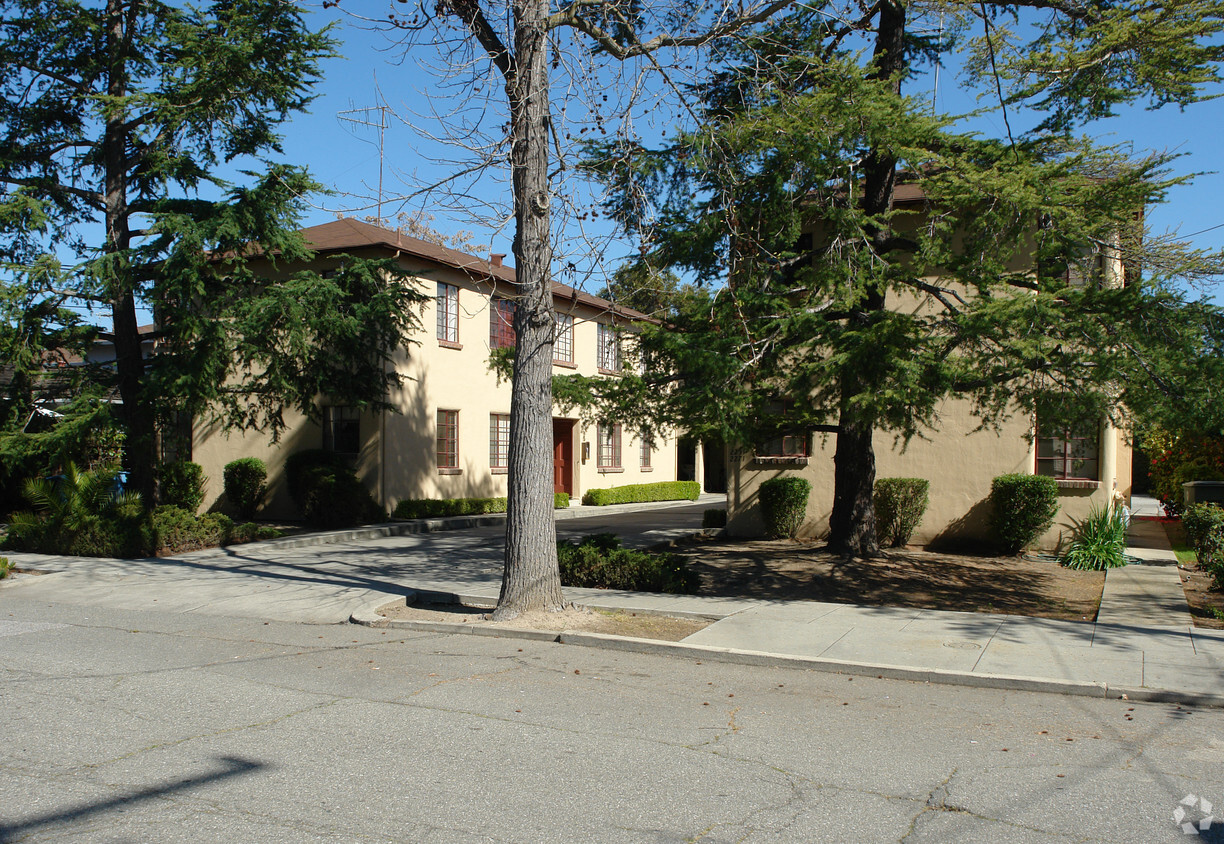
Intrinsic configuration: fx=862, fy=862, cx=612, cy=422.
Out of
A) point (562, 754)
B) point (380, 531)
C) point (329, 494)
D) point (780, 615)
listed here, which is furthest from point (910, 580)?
point (329, 494)

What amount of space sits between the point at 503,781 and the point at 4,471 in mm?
21100

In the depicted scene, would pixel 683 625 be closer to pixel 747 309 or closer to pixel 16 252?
pixel 747 309

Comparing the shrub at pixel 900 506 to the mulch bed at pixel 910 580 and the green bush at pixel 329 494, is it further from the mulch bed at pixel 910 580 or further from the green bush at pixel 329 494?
the green bush at pixel 329 494

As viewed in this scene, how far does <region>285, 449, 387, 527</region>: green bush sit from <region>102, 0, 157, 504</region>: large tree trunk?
10.7 feet

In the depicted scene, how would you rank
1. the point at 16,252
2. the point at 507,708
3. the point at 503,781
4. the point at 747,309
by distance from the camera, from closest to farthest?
1. the point at 503,781
2. the point at 507,708
3. the point at 747,309
4. the point at 16,252

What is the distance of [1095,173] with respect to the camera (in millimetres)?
10797

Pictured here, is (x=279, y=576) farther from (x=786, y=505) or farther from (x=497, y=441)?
(x=497, y=441)

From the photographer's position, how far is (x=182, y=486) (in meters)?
21.4

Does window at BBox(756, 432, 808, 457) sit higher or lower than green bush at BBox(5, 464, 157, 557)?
higher

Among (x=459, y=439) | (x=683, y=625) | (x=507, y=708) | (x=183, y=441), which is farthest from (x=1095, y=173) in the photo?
(x=183, y=441)

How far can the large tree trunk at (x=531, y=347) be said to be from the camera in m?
9.29

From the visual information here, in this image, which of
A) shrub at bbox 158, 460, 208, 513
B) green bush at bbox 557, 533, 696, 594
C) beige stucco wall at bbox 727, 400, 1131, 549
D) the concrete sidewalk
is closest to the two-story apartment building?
shrub at bbox 158, 460, 208, 513

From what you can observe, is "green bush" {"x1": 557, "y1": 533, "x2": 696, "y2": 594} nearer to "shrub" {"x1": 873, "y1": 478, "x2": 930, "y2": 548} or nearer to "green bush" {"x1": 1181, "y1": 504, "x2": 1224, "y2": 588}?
"shrub" {"x1": 873, "y1": 478, "x2": 930, "y2": 548}

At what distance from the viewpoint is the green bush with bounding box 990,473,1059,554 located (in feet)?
47.9
